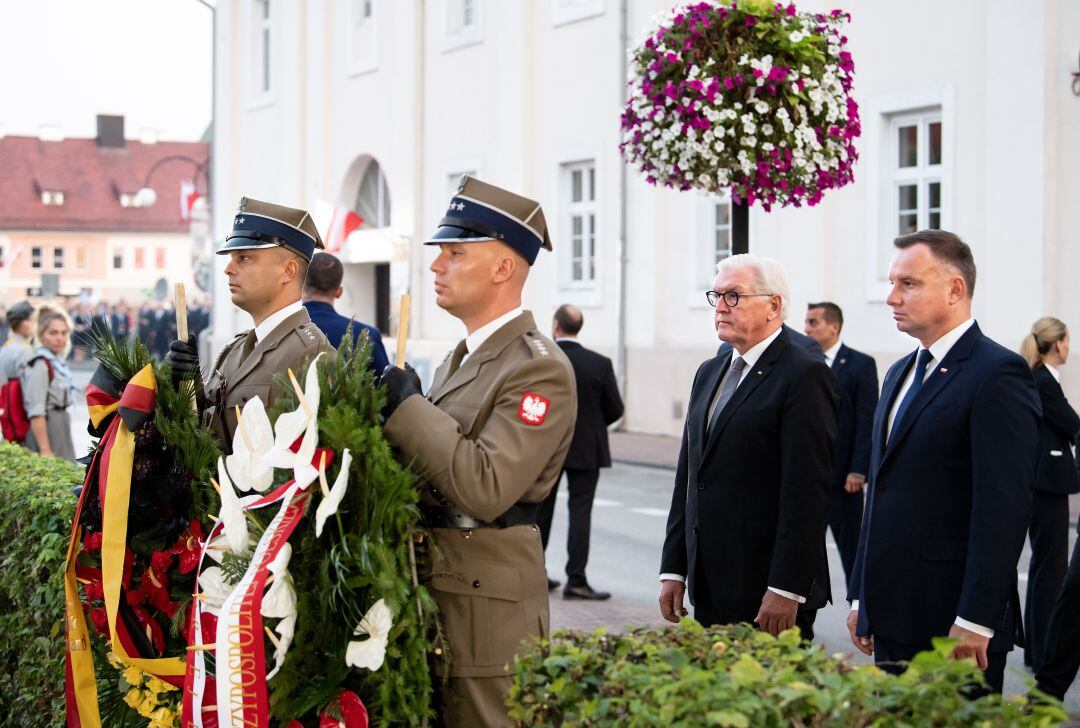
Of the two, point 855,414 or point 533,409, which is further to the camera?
point 855,414

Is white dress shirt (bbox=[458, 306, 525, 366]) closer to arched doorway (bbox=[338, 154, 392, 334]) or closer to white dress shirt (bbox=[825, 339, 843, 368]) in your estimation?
white dress shirt (bbox=[825, 339, 843, 368])

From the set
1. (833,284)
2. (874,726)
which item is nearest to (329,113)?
(833,284)

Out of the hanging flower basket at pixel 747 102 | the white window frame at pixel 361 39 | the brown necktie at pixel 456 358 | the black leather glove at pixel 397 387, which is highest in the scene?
the white window frame at pixel 361 39

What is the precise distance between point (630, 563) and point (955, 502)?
23.0 ft

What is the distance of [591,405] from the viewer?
981cm

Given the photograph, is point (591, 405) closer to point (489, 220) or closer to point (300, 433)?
point (489, 220)

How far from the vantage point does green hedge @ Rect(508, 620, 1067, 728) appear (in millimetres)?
2254

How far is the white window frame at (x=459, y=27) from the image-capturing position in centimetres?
2545

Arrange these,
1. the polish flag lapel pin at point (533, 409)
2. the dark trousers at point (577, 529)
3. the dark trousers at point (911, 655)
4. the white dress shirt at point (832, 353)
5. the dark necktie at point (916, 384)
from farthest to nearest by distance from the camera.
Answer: the dark trousers at point (577, 529)
the white dress shirt at point (832, 353)
the dark necktie at point (916, 384)
the dark trousers at point (911, 655)
the polish flag lapel pin at point (533, 409)

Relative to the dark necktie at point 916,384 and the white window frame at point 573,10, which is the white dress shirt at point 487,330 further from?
the white window frame at point 573,10

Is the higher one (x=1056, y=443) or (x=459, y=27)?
(x=459, y=27)

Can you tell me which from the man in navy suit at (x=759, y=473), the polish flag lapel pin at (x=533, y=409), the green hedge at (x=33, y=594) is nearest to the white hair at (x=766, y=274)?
the man in navy suit at (x=759, y=473)

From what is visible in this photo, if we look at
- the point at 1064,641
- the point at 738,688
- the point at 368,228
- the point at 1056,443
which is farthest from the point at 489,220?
the point at 368,228

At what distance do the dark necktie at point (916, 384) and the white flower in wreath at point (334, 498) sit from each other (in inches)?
70.5
